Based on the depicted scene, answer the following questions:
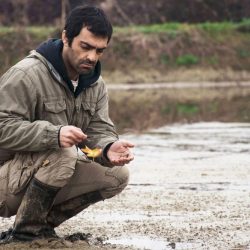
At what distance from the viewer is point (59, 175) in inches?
202

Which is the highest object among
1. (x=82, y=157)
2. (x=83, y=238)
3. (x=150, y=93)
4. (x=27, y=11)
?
(x=82, y=157)

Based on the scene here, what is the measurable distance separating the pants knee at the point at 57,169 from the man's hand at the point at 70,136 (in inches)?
7.4

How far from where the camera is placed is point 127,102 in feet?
66.3

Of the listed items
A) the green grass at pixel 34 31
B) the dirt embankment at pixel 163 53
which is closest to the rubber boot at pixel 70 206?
the dirt embankment at pixel 163 53

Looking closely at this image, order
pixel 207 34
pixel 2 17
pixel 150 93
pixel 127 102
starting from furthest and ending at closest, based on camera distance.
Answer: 1. pixel 2 17
2. pixel 207 34
3. pixel 150 93
4. pixel 127 102

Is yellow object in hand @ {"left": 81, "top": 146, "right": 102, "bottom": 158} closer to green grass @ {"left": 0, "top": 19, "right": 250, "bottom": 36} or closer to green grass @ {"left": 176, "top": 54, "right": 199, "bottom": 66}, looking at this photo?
green grass @ {"left": 176, "top": 54, "right": 199, "bottom": 66}

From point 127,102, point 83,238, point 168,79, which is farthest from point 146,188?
Result: point 168,79

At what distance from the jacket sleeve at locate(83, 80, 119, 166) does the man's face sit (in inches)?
14.4

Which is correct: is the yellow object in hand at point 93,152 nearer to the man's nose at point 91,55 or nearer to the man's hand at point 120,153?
the man's hand at point 120,153

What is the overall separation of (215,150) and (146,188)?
3.22 m

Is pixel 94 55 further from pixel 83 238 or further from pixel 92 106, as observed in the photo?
pixel 83 238

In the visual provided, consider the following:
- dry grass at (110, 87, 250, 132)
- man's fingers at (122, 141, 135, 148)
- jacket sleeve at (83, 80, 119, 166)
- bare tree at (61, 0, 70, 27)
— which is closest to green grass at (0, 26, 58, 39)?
bare tree at (61, 0, 70, 27)

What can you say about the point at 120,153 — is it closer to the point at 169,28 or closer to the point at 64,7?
the point at 169,28

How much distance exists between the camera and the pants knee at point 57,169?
16.9 ft
